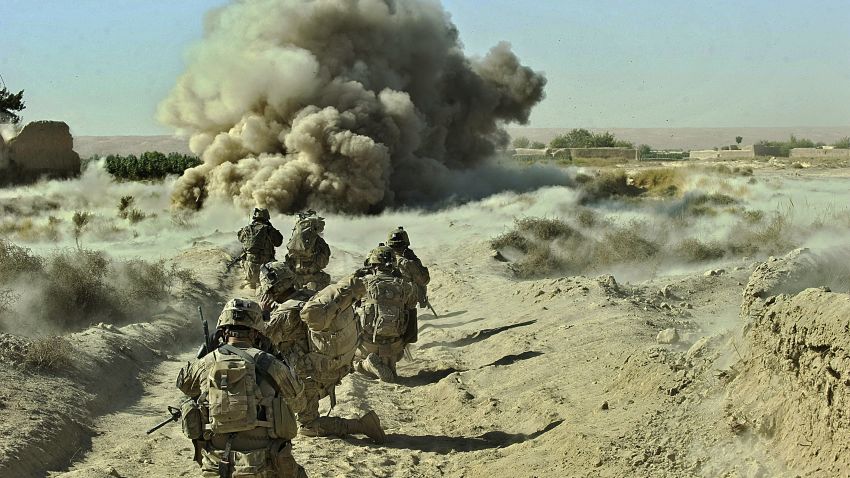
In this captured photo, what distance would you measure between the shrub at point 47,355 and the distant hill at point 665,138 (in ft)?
392

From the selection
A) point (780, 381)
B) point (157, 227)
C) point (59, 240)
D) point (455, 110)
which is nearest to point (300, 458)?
point (780, 381)

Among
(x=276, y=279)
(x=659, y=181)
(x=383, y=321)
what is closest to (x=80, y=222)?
(x=383, y=321)

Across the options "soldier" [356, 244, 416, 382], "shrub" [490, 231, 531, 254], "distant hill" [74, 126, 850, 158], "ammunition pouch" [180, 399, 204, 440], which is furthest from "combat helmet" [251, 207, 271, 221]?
"distant hill" [74, 126, 850, 158]

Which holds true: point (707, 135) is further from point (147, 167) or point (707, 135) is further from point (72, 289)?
point (72, 289)

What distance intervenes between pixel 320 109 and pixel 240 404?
97.0 feet

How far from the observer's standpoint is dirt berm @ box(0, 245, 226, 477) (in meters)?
8.49

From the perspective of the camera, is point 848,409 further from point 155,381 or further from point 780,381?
point 155,381

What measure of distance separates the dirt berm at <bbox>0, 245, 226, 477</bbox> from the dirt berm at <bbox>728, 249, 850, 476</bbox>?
5.49 metres

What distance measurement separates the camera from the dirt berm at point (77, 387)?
8.49 meters

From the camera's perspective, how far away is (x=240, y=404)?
5.59m

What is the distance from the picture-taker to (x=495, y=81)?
Result: 43188 millimetres

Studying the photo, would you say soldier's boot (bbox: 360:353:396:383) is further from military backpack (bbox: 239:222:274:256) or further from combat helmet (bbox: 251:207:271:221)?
combat helmet (bbox: 251:207:271:221)

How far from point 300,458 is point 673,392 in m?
3.05

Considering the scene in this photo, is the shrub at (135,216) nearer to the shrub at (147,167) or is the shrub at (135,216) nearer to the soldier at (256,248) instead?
the shrub at (147,167)
